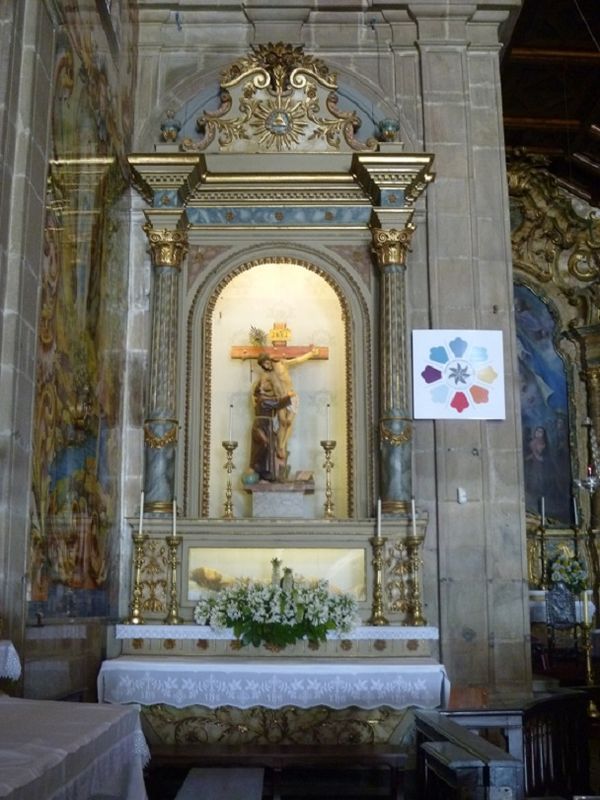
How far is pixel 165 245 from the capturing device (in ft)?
27.0

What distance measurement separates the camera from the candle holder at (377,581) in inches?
289

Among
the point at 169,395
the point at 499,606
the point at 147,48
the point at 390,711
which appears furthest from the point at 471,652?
the point at 147,48

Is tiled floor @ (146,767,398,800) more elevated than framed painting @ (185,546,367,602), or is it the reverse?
framed painting @ (185,546,367,602)

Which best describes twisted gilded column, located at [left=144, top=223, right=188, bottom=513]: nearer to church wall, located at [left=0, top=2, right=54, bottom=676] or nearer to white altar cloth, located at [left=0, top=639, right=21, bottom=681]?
church wall, located at [left=0, top=2, right=54, bottom=676]

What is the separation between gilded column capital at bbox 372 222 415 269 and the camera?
26.9 feet

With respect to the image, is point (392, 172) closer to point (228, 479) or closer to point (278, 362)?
point (278, 362)

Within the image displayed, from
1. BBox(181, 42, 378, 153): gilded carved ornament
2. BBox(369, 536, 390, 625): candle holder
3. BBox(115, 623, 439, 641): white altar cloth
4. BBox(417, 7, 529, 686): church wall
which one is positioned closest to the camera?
Answer: BBox(115, 623, 439, 641): white altar cloth

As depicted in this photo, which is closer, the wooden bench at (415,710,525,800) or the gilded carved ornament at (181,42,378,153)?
the wooden bench at (415,710,525,800)

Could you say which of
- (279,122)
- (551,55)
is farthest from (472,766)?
(551,55)

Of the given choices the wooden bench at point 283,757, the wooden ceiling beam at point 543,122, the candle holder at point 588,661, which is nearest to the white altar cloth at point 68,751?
the wooden bench at point 283,757

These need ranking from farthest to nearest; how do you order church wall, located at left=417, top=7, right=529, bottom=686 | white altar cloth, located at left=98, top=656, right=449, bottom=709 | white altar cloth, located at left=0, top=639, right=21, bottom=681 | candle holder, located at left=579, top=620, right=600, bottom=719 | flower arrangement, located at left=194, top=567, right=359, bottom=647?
candle holder, located at left=579, top=620, right=600, bottom=719, church wall, located at left=417, top=7, right=529, bottom=686, flower arrangement, located at left=194, top=567, right=359, bottom=647, white altar cloth, located at left=98, top=656, right=449, bottom=709, white altar cloth, located at left=0, top=639, right=21, bottom=681

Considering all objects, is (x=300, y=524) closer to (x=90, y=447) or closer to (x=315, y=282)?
(x=90, y=447)

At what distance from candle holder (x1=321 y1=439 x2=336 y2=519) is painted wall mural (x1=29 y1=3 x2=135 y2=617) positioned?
1.62m

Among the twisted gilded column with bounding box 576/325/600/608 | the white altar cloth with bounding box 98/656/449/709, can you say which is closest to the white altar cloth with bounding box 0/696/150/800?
the white altar cloth with bounding box 98/656/449/709
